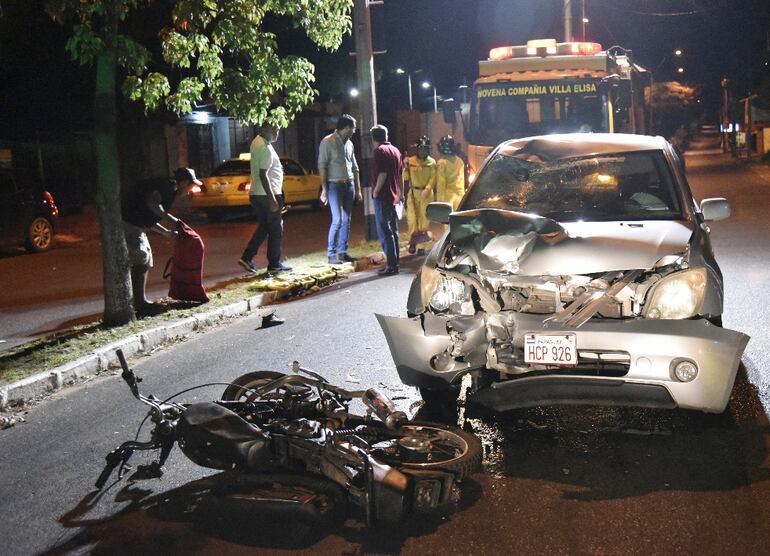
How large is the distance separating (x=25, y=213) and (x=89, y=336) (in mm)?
8555

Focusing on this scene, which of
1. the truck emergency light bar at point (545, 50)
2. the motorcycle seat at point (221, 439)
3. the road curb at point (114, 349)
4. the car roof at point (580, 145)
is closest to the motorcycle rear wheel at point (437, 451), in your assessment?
the motorcycle seat at point (221, 439)

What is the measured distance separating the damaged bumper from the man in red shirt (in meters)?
6.72

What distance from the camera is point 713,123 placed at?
119 metres

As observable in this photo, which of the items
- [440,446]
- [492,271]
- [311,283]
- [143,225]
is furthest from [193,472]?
[311,283]

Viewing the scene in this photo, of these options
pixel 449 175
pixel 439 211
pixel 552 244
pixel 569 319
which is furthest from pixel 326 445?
pixel 449 175

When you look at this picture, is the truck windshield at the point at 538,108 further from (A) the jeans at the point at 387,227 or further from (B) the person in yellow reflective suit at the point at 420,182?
(A) the jeans at the point at 387,227

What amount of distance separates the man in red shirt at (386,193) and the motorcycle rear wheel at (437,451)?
7262 mm

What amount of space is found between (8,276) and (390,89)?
29492mm

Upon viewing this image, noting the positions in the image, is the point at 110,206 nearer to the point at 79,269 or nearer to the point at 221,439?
the point at 221,439

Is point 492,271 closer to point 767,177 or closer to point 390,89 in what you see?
point 767,177

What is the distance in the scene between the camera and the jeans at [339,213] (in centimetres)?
1274

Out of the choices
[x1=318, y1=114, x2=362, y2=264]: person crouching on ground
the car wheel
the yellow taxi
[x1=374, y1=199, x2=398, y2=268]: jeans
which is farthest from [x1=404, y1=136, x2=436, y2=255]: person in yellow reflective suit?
the yellow taxi

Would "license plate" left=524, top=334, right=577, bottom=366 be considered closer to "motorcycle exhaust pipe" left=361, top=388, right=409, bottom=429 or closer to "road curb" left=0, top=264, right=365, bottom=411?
"motorcycle exhaust pipe" left=361, top=388, right=409, bottom=429

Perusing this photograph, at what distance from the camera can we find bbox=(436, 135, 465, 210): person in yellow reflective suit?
13.3 metres
